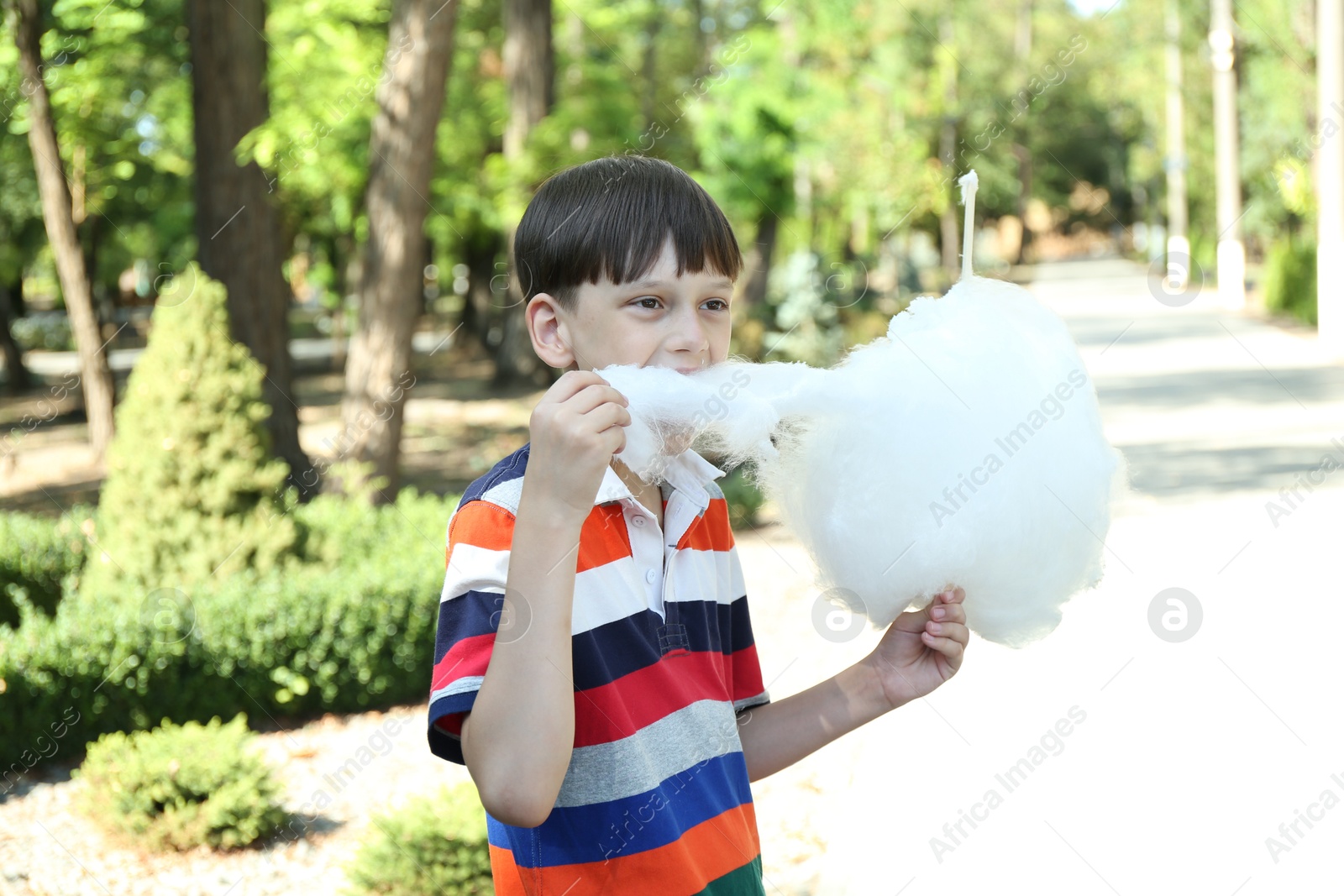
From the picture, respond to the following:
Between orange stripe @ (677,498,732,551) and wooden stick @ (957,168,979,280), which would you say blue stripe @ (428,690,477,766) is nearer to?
orange stripe @ (677,498,732,551)

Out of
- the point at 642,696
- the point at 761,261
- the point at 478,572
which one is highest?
the point at 478,572

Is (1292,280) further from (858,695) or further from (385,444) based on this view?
(858,695)

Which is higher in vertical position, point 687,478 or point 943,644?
point 687,478

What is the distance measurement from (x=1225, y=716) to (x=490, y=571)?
4143 mm

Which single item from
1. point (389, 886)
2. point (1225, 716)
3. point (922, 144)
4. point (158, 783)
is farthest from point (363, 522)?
point (922, 144)

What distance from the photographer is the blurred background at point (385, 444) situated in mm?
3979

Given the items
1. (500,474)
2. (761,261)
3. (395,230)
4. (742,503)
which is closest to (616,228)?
(500,474)

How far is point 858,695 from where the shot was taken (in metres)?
1.72

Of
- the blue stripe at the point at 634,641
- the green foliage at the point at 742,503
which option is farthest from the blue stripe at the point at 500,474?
the green foliage at the point at 742,503

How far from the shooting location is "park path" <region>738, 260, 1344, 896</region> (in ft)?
12.0

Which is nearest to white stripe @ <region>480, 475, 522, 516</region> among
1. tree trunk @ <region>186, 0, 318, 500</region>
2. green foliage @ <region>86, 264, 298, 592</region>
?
green foliage @ <region>86, 264, 298, 592</region>

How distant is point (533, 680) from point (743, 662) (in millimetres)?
577

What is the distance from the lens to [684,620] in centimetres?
156

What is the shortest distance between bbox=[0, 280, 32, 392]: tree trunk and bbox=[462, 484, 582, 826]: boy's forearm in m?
20.0
